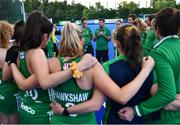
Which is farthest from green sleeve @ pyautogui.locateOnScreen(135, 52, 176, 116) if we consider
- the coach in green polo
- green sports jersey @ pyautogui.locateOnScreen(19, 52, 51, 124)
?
the coach in green polo

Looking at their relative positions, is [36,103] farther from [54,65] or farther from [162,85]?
[162,85]

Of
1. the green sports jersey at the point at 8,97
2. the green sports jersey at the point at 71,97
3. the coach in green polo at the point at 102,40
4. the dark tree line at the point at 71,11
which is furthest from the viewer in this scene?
the dark tree line at the point at 71,11

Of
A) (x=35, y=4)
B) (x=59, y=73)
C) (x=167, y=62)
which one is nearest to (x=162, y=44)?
(x=167, y=62)

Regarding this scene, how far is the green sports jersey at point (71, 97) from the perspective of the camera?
107 inches

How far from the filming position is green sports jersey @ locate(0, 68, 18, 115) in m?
3.88

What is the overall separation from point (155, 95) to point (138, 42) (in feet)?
1.43

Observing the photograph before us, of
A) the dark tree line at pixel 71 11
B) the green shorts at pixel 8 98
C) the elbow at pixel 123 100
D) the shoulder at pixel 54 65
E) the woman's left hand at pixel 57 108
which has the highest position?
the shoulder at pixel 54 65

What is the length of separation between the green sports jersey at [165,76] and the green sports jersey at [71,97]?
0.41 meters

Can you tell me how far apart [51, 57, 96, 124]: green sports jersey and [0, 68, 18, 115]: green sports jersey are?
3.80ft

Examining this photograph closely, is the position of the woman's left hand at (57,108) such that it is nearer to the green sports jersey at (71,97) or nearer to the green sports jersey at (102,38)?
the green sports jersey at (71,97)

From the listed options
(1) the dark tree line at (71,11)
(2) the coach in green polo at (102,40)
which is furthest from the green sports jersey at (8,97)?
(1) the dark tree line at (71,11)

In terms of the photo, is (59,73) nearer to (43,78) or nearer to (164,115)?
(43,78)

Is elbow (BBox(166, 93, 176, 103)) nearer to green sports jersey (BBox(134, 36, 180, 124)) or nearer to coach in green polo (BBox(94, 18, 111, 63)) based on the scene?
green sports jersey (BBox(134, 36, 180, 124))

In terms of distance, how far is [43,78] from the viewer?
2.75 meters
